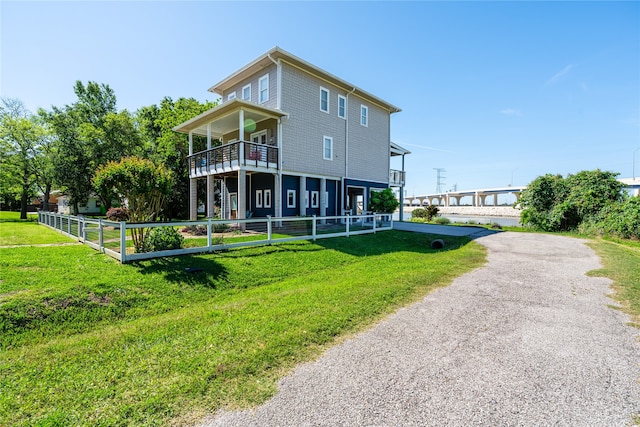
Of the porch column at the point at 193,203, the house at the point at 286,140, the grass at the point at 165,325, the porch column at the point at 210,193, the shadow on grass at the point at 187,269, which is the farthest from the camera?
the porch column at the point at 193,203

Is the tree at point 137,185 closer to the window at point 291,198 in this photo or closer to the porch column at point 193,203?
the window at point 291,198

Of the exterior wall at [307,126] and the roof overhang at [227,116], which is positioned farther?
the exterior wall at [307,126]

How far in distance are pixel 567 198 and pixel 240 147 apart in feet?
71.5

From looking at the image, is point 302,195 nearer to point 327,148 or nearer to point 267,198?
point 267,198

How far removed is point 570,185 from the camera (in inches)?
816

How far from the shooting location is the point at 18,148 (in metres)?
27.6

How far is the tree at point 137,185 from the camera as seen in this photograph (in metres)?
8.56

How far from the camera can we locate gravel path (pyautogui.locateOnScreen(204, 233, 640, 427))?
269 centimetres

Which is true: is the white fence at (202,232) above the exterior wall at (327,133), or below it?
below

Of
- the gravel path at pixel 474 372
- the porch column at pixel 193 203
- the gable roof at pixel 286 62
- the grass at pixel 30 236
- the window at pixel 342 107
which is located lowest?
Answer: the gravel path at pixel 474 372

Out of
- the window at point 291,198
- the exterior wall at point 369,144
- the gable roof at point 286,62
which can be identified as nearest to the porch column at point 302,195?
the window at point 291,198

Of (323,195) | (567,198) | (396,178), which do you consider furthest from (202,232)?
(567,198)

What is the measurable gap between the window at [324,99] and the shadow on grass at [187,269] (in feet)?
43.2

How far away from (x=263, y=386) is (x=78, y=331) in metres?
3.60
